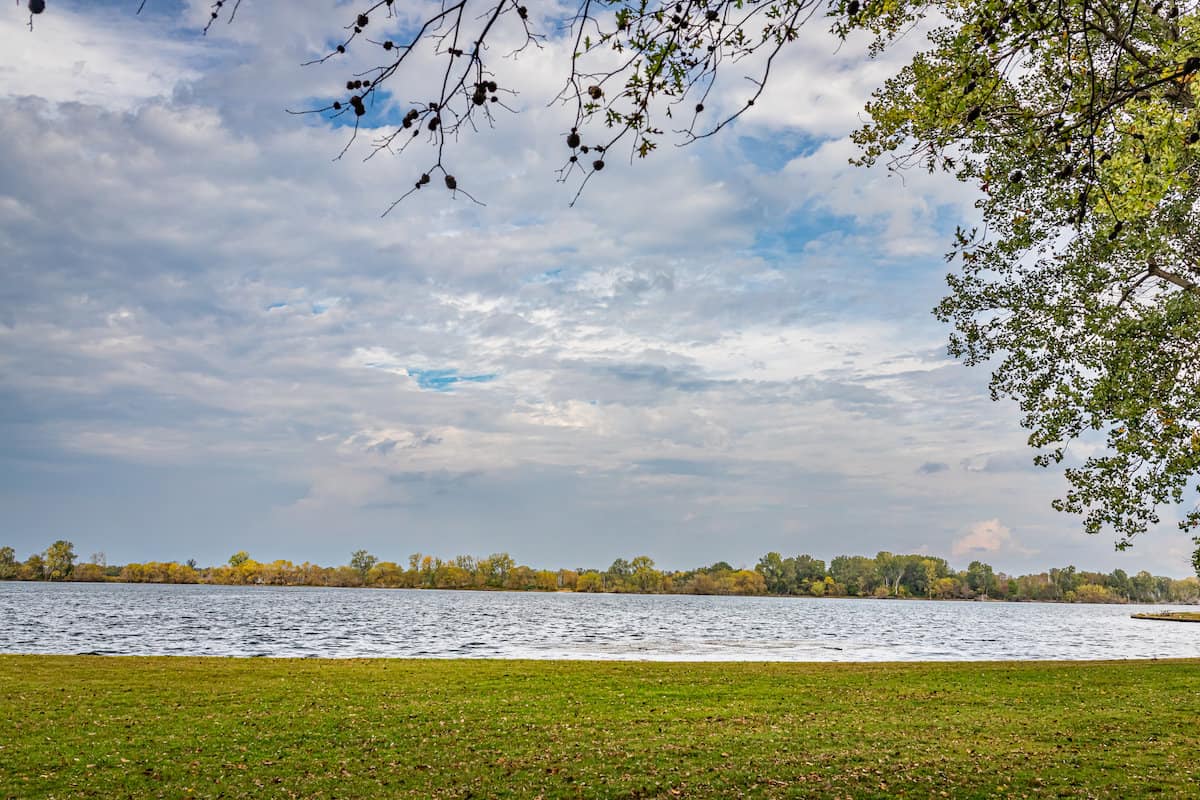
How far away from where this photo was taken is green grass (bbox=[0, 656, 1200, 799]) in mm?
11016

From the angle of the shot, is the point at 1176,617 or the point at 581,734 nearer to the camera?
the point at 581,734

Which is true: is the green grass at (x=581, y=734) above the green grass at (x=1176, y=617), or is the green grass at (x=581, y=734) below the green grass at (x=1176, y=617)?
above

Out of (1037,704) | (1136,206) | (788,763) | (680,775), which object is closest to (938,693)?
(1037,704)

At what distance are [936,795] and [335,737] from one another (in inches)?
397

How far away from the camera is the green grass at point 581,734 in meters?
11.0

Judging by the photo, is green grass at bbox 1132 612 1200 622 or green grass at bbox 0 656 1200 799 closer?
green grass at bbox 0 656 1200 799

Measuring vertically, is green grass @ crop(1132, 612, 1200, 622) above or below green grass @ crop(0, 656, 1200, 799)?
below

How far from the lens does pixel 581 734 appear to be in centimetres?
1455

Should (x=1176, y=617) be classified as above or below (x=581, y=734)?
below

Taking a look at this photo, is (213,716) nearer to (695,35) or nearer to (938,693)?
(695,35)

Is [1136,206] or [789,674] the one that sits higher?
[1136,206]

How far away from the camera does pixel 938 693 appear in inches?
810

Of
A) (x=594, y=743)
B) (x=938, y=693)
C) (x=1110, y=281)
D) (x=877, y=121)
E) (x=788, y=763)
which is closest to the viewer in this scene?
(x=788, y=763)

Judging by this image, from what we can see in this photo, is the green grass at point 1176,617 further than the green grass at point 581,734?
Yes
